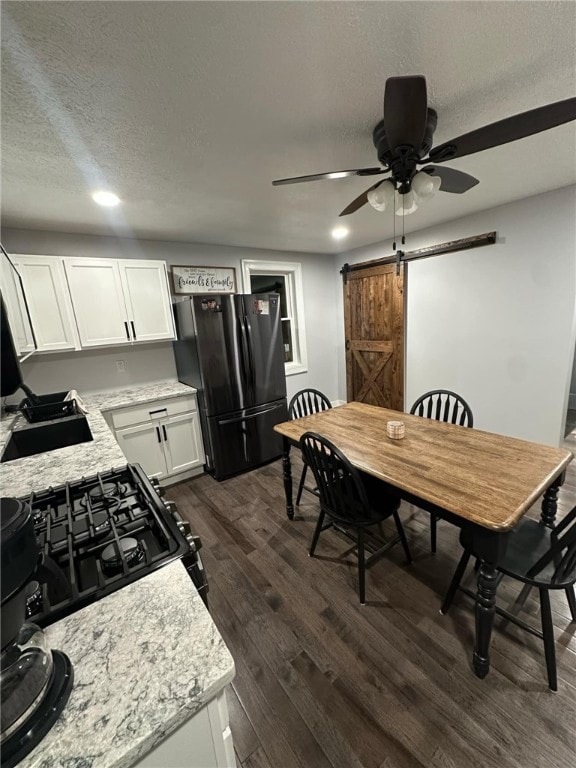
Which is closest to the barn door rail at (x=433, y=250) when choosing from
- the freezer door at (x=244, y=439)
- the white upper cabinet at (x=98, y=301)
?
the freezer door at (x=244, y=439)

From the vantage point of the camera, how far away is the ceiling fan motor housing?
1.29 m

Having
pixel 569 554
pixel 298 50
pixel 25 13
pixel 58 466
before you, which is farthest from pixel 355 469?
pixel 25 13

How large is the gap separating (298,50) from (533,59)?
0.91 metres

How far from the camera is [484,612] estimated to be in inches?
49.1

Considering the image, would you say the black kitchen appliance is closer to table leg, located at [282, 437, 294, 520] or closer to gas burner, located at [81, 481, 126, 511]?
gas burner, located at [81, 481, 126, 511]

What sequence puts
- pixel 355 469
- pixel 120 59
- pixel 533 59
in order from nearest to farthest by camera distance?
pixel 120 59 < pixel 533 59 < pixel 355 469

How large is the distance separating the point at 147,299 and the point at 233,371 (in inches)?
42.0

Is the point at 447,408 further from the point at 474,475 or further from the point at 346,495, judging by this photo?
the point at 346,495

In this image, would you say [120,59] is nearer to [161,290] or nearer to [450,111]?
[450,111]

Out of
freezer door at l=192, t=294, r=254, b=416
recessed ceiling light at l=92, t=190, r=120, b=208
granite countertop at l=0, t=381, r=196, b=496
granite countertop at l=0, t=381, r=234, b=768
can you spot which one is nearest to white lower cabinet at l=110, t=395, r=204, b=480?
freezer door at l=192, t=294, r=254, b=416

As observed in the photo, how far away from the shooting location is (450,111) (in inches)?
56.0

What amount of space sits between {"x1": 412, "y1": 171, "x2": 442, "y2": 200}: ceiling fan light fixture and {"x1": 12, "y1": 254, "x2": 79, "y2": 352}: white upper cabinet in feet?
8.76

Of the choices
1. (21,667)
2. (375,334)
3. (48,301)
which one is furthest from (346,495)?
(375,334)

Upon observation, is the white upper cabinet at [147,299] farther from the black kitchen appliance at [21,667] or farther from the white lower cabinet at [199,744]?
the white lower cabinet at [199,744]
